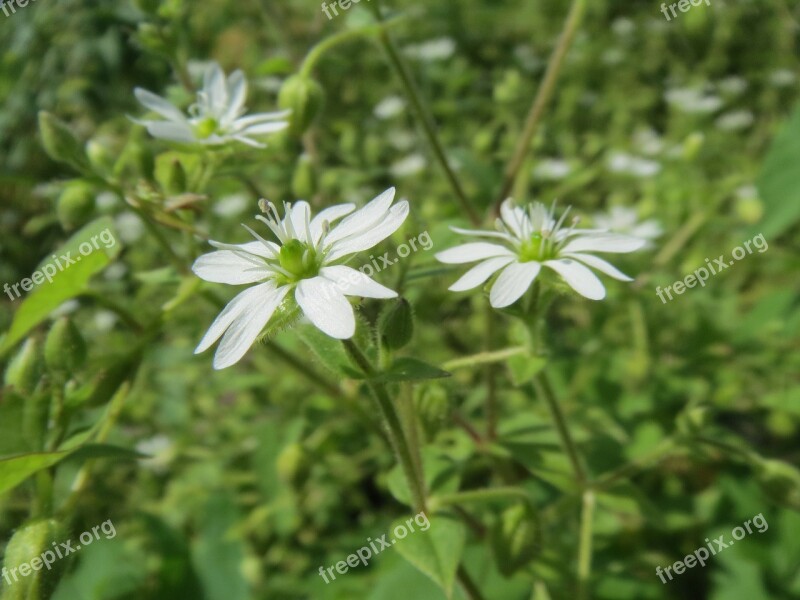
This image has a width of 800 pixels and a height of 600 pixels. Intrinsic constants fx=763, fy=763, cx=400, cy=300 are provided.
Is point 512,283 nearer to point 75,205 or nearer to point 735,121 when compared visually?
point 75,205

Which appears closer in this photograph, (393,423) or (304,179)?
(393,423)

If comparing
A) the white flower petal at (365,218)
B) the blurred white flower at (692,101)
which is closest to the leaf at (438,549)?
the white flower petal at (365,218)

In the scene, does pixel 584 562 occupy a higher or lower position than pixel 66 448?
lower

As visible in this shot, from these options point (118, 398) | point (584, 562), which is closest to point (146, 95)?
point (118, 398)

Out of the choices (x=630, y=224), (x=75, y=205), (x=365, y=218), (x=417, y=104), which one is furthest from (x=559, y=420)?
(x=630, y=224)

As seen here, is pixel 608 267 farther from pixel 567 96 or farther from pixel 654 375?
pixel 567 96

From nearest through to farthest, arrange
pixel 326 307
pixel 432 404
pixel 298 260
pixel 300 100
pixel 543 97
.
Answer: pixel 326 307, pixel 298 260, pixel 432 404, pixel 300 100, pixel 543 97
